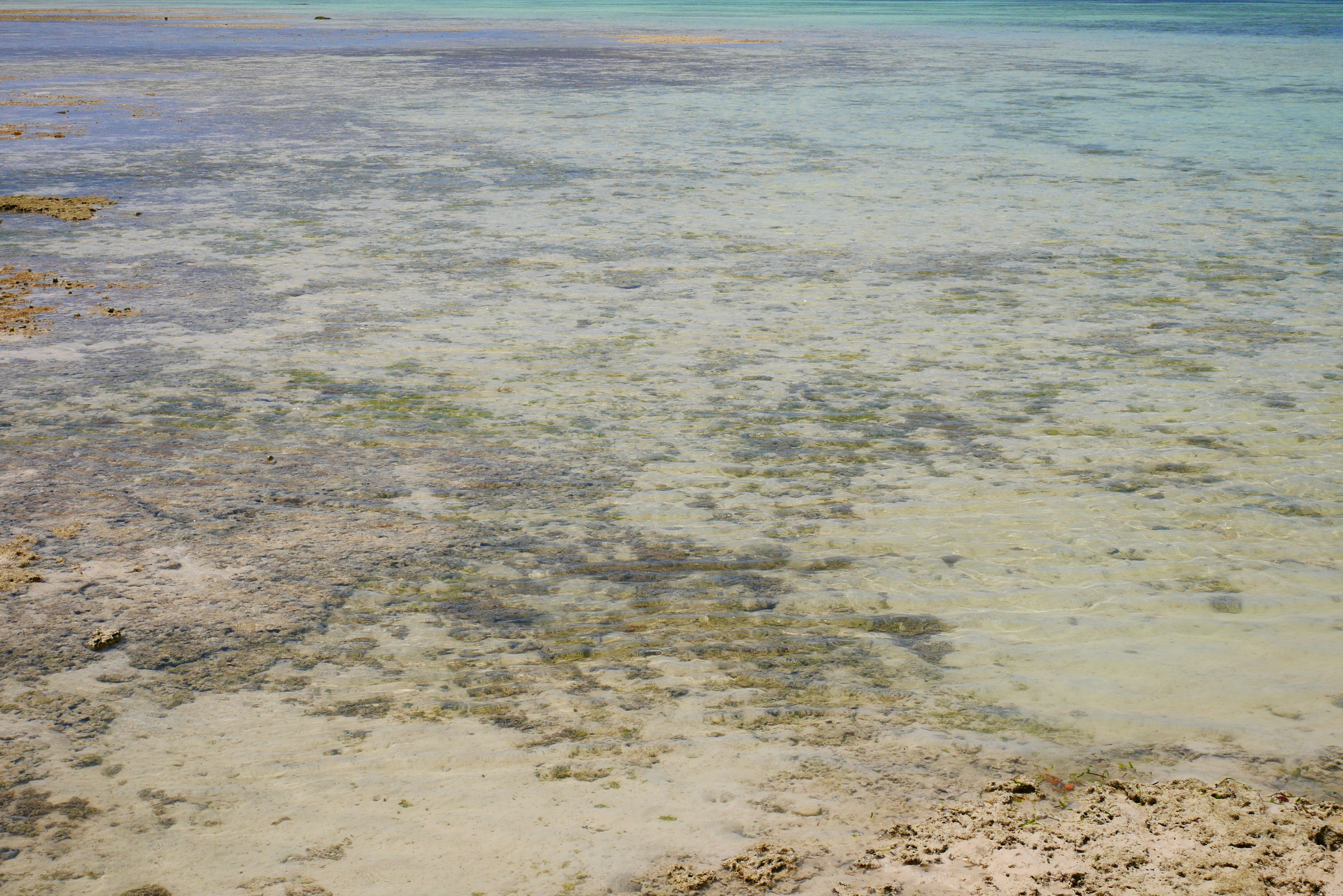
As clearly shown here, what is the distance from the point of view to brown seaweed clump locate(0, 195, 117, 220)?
7.38 metres

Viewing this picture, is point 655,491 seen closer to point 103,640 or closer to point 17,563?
point 103,640

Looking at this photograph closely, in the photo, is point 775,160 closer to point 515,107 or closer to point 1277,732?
point 515,107

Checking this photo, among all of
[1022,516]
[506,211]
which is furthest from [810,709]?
[506,211]

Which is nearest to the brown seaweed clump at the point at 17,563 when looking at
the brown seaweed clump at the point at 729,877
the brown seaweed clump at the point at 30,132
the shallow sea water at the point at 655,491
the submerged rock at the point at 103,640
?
the shallow sea water at the point at 655,491

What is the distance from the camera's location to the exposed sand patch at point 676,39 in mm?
23906

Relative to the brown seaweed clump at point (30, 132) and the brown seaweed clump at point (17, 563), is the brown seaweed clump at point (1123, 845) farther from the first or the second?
the brown seaweed clump at point (30, 132)

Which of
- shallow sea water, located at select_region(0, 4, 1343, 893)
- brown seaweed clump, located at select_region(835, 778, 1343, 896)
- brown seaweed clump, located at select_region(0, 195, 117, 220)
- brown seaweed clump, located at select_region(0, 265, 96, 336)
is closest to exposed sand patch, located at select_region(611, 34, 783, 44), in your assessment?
shallow sea water, located at select_region(0, 4, 1343, 893)

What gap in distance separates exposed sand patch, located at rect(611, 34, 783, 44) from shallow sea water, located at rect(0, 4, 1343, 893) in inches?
638

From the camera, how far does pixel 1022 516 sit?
3.45 meters

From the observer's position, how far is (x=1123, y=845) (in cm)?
209

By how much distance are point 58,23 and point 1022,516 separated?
35939 millimetres

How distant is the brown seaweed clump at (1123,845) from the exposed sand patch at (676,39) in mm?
22894

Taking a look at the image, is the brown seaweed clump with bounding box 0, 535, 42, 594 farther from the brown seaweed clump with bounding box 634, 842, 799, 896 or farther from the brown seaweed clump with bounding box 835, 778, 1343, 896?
the brown seaweed clump with bounding box 835, 778, 1343, 896

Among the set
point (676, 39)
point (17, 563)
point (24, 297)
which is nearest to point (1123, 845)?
point (17, 563)
